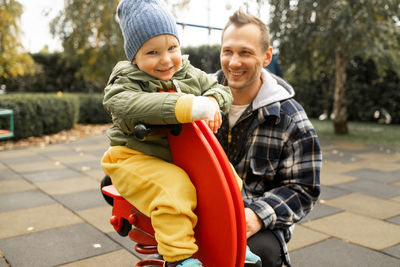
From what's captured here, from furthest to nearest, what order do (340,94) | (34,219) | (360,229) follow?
(340,94) → (34,219) → (360,229)

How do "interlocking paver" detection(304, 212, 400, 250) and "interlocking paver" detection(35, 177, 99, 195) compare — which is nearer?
"interlocking paver" detection(304, 212, 400, 250)

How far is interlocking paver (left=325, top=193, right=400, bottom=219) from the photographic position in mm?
4004

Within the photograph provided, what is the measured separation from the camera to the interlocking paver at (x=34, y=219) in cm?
346

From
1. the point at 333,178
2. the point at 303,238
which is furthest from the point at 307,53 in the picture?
the point at 303,238

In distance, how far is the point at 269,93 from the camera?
88.4 inches

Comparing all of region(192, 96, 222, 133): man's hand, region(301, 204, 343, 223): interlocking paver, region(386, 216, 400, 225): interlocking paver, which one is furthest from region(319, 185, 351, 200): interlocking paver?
region(192, 96, 222, 133): man's hand

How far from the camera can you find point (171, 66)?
5.32ft

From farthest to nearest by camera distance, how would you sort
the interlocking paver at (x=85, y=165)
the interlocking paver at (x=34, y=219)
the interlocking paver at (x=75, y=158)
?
the interlocking paver at (x=75, y=158) → the interlocking paver at (x=85, y=165) → the interlocking paver at (x=34, y=219)

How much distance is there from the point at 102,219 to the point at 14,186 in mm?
1843

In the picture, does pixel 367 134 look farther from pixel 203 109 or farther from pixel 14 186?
pixel 203 109

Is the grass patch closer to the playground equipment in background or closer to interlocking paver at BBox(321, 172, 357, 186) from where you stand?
interlocking paver at BBox(321, 172, 357, 186)

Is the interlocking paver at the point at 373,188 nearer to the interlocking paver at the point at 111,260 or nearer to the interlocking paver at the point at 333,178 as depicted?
the interlocking paver at the point at 333,178

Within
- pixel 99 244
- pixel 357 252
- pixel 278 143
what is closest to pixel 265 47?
pixel 278 143

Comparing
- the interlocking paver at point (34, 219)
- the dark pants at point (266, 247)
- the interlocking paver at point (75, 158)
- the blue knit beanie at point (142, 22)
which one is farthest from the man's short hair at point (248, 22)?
the interlocking paver at point (75, 158)
